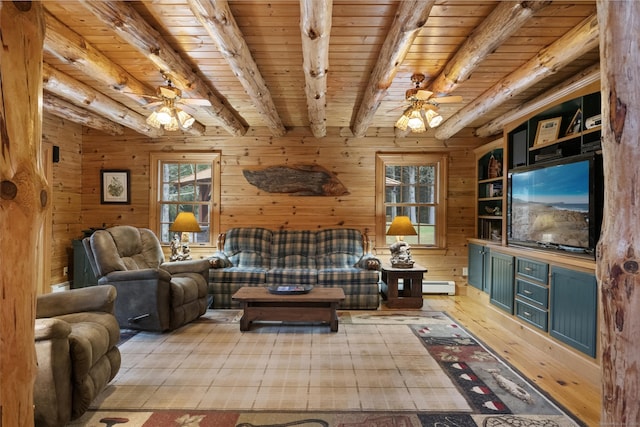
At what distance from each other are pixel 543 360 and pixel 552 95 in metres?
2.27

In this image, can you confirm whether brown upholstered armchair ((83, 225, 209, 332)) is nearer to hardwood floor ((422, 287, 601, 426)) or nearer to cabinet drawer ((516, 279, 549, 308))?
hardwood floor ((422, 287, 601, 426))

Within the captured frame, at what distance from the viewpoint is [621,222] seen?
3.94 feet

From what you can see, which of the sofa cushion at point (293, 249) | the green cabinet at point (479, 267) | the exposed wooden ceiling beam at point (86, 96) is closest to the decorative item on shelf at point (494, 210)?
the green cabinet at point (479, 267)

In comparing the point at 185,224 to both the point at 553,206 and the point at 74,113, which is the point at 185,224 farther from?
the point at 553,206

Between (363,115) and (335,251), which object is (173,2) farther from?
(335,251)

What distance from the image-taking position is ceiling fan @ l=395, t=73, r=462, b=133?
304cm

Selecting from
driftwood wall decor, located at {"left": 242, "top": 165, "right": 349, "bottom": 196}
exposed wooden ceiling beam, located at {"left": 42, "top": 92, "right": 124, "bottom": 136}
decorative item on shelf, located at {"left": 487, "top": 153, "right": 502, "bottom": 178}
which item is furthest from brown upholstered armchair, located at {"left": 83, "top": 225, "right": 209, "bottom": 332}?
decorative item on shelf, located at {"left": 487, "top": 153, "right": 502, "bottom": 178}

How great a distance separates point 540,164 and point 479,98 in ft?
3.38

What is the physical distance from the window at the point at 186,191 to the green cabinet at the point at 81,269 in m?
0.97

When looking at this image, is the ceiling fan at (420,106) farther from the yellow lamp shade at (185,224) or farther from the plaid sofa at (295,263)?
the yellow lamp shade at (185,224)

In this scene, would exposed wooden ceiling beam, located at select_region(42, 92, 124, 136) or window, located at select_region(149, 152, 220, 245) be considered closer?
Answer: exposed wooden ceiling beam, located at select_region(42, 92, 124, 136)

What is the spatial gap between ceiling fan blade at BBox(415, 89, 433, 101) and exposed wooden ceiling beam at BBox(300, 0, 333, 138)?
0.84 metres

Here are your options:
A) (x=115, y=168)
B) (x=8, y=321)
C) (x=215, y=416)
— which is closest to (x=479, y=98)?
(x=215, y=416)

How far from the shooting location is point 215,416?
6.31 feet
